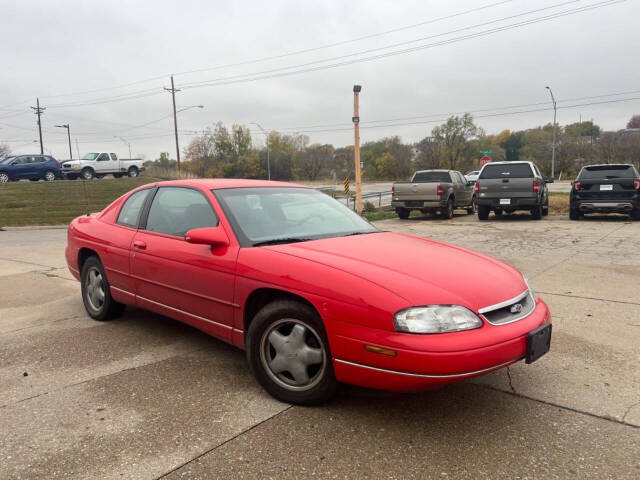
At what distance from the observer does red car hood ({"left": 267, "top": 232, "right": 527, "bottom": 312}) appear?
2629mm

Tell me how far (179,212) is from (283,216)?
0.86m

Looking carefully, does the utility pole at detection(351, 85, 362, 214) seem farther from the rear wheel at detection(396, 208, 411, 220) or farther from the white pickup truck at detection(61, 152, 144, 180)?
the white pickup truck at detection(61, 152, 144, 180)

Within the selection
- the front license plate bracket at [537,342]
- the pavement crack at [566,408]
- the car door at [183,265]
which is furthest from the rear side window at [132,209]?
the front license plate bracket at [537,342]

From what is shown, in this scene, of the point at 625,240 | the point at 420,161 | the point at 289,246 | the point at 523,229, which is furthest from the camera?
the point at 420,161

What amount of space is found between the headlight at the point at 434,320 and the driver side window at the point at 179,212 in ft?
5.35

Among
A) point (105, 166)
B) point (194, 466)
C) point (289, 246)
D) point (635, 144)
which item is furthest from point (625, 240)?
point (635, 144)

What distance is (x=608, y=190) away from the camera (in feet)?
44.2

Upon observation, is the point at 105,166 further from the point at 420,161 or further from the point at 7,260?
the point at 420,161

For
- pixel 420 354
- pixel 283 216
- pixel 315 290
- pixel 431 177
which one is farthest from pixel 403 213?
pixel 420 354

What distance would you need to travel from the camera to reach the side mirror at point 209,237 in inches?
128

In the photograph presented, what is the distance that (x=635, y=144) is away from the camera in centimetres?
5094

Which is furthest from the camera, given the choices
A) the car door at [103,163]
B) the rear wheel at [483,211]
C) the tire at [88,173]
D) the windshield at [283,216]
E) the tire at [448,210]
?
the car door at [103,163]

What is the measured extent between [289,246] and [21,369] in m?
2.19

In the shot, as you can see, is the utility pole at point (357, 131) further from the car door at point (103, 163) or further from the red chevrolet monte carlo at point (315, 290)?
the car door at point (103, 163)
